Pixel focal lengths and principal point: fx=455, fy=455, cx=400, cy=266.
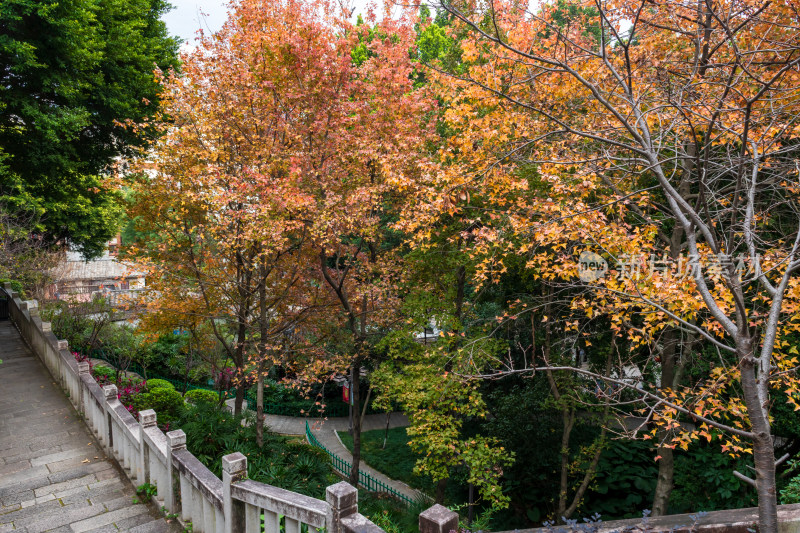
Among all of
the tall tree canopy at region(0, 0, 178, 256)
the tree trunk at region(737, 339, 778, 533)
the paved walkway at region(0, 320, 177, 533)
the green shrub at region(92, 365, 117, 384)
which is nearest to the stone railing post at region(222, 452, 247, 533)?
the paved walkway at region(0, 320, 177, 533)

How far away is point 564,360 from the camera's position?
33.8 ft

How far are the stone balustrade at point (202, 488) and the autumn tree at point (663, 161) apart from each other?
2254mm

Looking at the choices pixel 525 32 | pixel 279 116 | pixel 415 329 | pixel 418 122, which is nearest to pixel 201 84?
pixel 279 116

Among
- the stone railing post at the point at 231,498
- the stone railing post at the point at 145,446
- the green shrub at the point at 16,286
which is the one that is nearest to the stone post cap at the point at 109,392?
the stone railing post at the point at 145,446

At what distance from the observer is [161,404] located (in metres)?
9.51

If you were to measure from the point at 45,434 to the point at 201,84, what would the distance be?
22.8 ft

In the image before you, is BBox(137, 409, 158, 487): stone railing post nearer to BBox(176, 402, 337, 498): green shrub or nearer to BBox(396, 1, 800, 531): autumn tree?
BBox(176, 402, 337, 498): green shrub

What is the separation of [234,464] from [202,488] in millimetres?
883

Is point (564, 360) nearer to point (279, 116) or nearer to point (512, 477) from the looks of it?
point (512, 477)

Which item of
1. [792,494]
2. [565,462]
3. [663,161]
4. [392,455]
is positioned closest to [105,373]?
[392,455]

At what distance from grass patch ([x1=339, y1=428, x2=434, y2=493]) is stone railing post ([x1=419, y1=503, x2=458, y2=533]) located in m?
10.7

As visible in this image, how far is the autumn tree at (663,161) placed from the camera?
4293mm

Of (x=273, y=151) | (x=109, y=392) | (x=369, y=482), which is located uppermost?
(x=273, y=151)

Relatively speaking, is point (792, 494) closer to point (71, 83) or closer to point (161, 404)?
point (161, 404)
